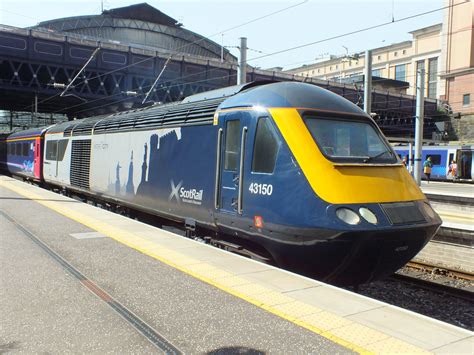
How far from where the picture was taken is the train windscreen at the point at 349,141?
599 cm

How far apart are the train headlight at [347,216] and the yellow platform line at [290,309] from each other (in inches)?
47.4

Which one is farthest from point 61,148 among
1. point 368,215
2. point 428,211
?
point 428,211

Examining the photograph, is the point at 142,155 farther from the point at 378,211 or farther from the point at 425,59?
the point at 425,59

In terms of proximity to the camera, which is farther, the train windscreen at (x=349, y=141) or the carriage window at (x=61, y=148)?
the carriage window at (x=61, y=148)

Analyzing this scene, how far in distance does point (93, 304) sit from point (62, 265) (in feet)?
5.88

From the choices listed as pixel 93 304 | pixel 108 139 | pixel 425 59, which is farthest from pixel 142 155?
pixel 425 59

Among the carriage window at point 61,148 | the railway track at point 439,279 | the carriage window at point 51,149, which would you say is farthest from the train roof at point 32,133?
the railway track at point 439,279

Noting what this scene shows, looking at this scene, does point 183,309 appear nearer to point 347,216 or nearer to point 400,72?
point 347,216

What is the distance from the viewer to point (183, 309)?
4.48 meters

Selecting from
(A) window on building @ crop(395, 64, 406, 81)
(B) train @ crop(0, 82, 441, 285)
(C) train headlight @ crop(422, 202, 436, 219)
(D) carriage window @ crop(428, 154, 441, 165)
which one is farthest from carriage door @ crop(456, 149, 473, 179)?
(A) window on building @ crop(395, 64, 406, 81)

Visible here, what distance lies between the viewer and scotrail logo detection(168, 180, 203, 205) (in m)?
7.55

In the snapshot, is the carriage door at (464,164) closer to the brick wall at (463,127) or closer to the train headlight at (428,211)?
the brick wall at (463,127)

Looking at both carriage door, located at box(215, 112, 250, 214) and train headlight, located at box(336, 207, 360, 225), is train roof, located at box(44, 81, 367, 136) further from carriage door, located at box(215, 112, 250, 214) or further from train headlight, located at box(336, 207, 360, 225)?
train headlight, located at box(336, 207, 360, 225)

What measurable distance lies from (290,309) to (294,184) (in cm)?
175
